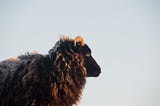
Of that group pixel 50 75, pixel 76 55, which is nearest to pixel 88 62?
pixel 76 55

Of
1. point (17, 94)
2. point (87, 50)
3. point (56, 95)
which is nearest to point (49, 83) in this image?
point (56, 95)

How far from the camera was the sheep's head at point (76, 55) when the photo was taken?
859cm

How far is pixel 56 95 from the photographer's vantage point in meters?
7.98

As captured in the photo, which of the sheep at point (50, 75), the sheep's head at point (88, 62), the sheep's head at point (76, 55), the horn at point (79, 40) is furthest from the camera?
the sheep's head at point (88, 62)

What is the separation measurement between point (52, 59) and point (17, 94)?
4.60 feet

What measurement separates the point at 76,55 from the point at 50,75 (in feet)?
3.37

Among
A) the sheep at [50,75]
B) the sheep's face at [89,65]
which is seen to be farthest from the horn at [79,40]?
the sheep's face at [89,65]

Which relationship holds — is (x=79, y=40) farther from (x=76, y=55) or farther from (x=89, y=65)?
(x=89, y=65)

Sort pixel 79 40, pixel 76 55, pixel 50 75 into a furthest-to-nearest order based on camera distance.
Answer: pixel 79 40
pixel 76 55
pixel 50 75

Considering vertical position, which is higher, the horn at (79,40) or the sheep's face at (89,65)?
the horn at (79,40)

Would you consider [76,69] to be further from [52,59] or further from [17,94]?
[17,94]

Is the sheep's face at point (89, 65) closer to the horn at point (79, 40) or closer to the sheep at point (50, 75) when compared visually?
the sheep at point (50, 75)

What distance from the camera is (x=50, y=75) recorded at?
324 inches

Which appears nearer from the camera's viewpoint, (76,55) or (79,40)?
(76,55)
